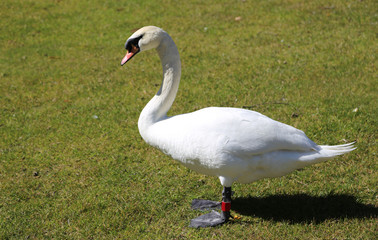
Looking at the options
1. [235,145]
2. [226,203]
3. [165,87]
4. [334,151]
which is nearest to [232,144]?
[235,145]

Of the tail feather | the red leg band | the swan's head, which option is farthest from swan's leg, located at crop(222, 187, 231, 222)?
the swan's head

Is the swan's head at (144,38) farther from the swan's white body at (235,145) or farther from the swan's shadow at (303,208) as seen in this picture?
the swan's shadow at (303,208)

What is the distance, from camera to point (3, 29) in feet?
30.0

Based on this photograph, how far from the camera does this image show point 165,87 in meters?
3.85

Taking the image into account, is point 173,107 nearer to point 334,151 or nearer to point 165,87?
point 165,87

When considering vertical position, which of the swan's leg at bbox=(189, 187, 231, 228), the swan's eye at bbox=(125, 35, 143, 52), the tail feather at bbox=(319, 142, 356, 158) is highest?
the swan's eye at bbox=(125, 35, 143, 52)

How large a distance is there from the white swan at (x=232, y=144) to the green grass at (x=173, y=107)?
0.63m

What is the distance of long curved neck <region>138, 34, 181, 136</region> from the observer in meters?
3.70

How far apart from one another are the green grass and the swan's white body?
2.04 feet

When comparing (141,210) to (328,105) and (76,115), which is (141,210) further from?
(328,105)

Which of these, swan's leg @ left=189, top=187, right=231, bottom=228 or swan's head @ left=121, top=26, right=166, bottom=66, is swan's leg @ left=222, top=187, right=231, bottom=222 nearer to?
swan's leg @ left=189, top=187, right=231, bottom=228

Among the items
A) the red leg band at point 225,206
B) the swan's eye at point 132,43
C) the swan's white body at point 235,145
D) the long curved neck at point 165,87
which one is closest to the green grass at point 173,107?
the red leg band at point 225,206

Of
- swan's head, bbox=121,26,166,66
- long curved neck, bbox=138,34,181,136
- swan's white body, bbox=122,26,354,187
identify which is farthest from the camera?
long curved neck, bbox=138,34,181,136

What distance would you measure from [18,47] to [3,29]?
1116 mm
